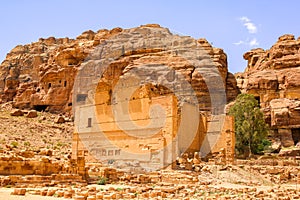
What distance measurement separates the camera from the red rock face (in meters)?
51.5

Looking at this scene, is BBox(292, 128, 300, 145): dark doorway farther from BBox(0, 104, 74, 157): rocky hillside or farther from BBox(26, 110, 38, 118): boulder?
BBox(26, 110, 38, 118): boulder

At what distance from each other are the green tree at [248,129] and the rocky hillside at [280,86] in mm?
4178

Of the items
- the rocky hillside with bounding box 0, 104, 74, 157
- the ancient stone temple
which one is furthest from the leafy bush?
the rocky hillside with bounding box 0, 104, 74, 157

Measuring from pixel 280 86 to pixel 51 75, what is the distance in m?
31.0

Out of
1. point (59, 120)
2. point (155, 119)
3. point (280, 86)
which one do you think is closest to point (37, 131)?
point (59, 120)

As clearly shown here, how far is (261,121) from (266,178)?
13791 mm

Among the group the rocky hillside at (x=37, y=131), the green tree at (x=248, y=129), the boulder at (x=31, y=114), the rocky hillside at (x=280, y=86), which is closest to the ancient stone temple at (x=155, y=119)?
the rocky hillside at (x=280, y=86)

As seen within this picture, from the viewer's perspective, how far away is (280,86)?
45.2m

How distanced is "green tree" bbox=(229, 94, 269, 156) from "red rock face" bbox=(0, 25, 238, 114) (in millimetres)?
10658

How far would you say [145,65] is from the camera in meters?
49.0

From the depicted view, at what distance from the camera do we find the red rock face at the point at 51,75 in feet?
169

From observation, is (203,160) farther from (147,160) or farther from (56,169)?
(56,169)

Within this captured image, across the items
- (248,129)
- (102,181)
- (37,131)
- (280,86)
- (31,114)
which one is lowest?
(102,181)

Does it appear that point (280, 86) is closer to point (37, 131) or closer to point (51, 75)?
point (37, 131)
